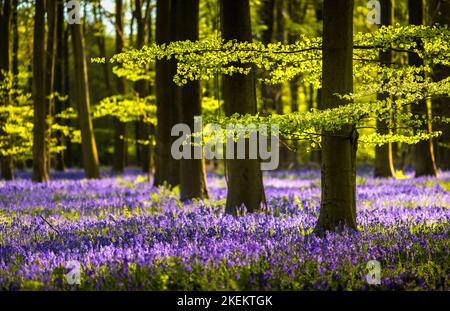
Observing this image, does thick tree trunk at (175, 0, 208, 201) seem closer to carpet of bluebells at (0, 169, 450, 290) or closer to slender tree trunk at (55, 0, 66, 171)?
carpet of bluebells at (0, 169, 450, 290)

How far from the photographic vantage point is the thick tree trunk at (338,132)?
7.04 m

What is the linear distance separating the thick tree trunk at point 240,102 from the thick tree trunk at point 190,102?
266 cm

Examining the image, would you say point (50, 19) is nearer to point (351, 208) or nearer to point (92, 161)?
point (92, 161)

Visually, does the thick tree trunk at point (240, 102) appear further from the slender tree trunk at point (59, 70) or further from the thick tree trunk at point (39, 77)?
the slender tree trunk at point (59, 70)

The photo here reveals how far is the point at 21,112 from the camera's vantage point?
2302 cm

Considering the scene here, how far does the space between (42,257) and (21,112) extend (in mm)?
18036

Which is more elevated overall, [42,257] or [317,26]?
[317,26]

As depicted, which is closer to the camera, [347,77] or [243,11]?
[347,77]

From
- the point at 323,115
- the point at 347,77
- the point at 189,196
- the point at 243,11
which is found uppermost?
the point at 243,11

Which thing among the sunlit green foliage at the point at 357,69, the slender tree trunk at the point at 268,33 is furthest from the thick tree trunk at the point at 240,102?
the slender tree trunk at the point at 268,33

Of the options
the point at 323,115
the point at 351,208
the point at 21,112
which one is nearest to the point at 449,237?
the point at 351,208

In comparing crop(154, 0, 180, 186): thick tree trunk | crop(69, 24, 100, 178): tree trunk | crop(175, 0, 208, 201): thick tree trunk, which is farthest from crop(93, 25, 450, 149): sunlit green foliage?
crop(69, 24, 100, 178): tree trunk

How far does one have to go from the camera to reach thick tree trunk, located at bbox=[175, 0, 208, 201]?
12.6 m

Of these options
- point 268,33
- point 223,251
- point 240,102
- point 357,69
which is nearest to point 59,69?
point 268,33
